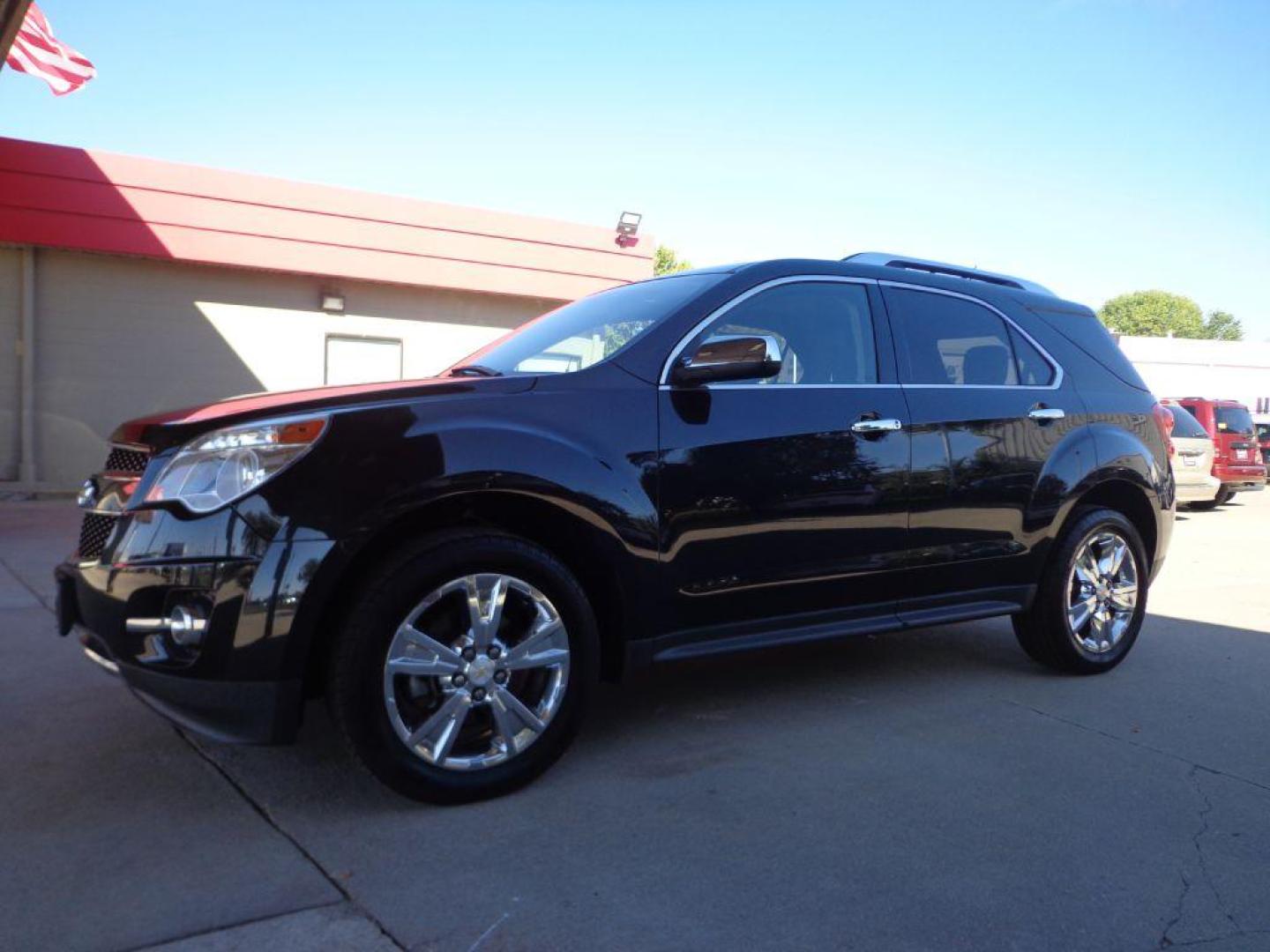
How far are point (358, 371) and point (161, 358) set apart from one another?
246 centimetres

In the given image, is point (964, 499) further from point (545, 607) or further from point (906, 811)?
point (545, 607)

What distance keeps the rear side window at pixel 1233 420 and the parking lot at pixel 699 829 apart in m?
12.7

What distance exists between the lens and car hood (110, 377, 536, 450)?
3.03m

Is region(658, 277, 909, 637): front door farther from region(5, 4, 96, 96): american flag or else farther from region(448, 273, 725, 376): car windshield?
region(5, 4, 96, 96): american flag

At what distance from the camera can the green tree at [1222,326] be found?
10538 cm

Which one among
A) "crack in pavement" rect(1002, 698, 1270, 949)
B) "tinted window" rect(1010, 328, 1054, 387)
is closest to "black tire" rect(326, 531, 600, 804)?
"crack in pavement" rect(1002, 698, 1270, 949)

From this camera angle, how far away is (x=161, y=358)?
12375 millimetres

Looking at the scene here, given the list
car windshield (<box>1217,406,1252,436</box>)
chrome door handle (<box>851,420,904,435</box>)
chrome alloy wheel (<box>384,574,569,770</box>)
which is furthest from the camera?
car windshield (<box>1217,406,1252,436</box>)

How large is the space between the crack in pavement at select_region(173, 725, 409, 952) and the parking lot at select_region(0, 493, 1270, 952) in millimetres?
11

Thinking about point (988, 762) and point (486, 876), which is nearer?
point (486, 876)

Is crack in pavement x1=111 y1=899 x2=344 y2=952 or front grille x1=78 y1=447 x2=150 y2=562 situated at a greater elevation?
front grille x1=78 y1=447 x2=150 y2=562

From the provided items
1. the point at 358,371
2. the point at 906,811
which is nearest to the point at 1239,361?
the point at 358,371

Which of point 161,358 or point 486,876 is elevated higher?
point 161,358

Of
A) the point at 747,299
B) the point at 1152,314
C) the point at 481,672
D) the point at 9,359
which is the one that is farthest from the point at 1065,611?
the point at 1152,314
